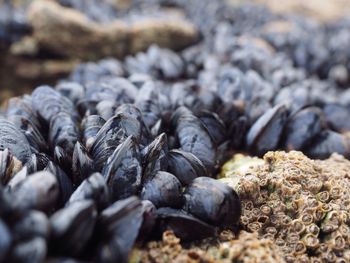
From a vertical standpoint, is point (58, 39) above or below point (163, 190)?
below

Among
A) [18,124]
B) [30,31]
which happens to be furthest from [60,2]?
[18,124]

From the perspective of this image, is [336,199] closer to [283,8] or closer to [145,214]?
[145,214]

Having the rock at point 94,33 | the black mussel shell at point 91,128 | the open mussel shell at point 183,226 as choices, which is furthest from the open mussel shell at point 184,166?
the rock at point 94,33

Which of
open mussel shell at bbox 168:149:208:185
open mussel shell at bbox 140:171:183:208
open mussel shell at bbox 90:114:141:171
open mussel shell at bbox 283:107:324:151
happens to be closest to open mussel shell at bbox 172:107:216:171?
open mussel shell at bbox 168:149:208:185

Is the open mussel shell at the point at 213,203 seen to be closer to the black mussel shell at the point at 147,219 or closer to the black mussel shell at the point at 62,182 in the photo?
the black mussel shell at the point at 147,219

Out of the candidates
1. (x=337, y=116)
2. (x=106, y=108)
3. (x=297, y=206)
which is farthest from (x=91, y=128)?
(x=337, y=116)

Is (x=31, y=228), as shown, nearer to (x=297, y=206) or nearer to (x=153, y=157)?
(x=153, y=157)
